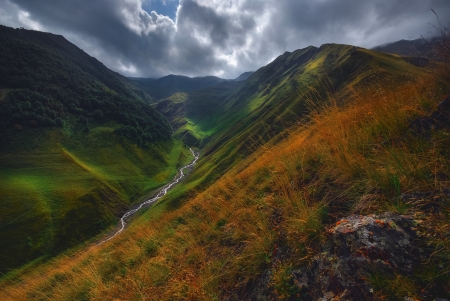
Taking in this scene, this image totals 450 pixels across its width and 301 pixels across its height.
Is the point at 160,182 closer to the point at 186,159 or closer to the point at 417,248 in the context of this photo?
the point at 186,159

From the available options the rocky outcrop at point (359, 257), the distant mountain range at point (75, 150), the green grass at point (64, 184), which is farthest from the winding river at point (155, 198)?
the rocky outcrop at point (359, 257)

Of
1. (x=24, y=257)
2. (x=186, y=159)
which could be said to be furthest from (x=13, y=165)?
(x=186, y=159)

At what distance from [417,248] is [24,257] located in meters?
66.1

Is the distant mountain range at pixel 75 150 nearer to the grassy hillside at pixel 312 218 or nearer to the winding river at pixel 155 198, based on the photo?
the winding river at pixel 155 198

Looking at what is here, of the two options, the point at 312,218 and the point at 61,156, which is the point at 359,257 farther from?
the point at 61,156

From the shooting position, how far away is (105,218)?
195 ft

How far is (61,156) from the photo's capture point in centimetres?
7719

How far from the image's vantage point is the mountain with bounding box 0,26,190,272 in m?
52.4

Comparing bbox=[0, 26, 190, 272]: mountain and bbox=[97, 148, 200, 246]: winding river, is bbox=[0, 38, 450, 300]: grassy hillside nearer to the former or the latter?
bbox=[0, 26, 190, 272]: mountain

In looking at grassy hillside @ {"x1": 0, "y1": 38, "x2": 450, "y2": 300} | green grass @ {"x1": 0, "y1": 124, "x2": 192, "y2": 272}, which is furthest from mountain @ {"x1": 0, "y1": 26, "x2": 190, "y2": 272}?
grassy hillside @ {"x1": 0, "y1": 38, "x2": 450, "y2": 300}

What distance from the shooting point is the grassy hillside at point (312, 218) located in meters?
3.02

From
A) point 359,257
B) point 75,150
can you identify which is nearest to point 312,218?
point 359,257

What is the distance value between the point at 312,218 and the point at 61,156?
9438 cm

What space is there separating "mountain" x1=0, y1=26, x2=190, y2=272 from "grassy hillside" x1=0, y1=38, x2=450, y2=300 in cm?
2040
